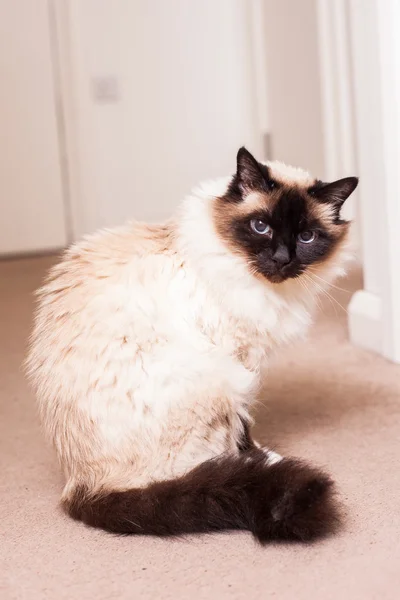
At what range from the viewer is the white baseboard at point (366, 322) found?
234 centimetres

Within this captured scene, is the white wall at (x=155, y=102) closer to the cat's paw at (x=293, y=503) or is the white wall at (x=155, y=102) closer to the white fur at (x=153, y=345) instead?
the white fur at (x=153, y=345)

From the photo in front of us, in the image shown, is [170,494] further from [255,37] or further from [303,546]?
[255,37]

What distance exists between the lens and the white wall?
4457mm

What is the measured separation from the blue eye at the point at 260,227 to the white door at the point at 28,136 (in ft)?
10.4

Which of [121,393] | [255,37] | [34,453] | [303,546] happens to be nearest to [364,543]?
[303,546]

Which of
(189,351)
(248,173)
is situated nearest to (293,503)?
(189,351)

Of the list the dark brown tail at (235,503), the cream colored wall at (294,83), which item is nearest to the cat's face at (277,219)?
the dark brown tail at (235,503)

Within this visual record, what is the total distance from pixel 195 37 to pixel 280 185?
10.7 feet

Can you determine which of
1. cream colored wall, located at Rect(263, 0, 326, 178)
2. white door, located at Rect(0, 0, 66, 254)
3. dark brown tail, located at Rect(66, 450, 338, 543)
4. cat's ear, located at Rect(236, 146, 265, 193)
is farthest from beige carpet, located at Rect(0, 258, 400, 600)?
white door, located at Rect(0, 0, 66, 254)

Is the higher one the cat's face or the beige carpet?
the cat's face

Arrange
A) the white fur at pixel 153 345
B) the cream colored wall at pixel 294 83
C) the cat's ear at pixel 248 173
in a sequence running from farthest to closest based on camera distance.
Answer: the cream colored wall at pixel 294 83, the cat's ear at pixel 248 173, the white fur at pixel 153 345

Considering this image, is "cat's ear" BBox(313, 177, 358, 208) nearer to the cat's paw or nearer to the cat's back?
the cat's back

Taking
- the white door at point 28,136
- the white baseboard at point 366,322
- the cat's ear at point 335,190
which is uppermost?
the white door at point 28,136

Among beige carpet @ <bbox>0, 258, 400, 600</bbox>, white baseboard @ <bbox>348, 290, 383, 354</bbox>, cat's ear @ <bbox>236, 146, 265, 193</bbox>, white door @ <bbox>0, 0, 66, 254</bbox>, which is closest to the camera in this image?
beige carpet @ <bbox>0, 258, 400, 600</bbox>
